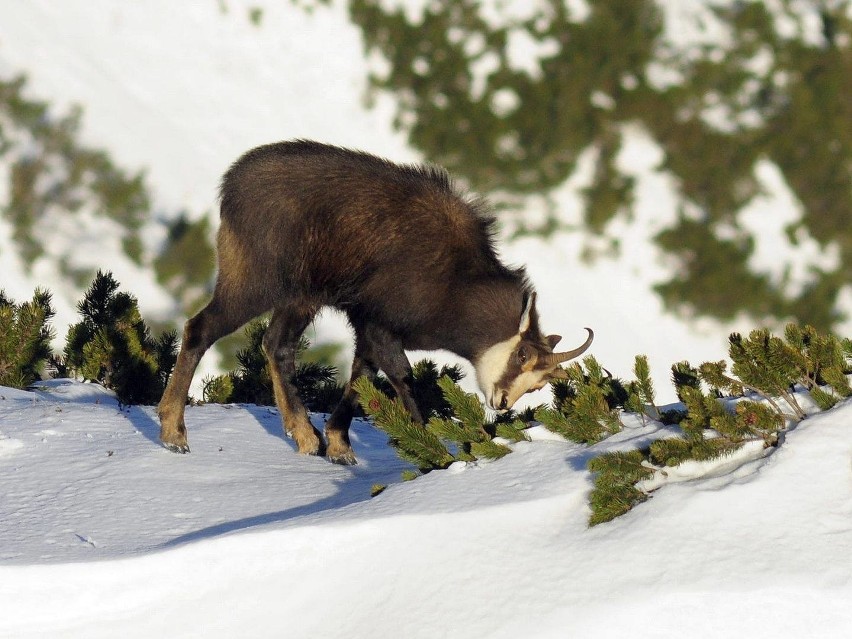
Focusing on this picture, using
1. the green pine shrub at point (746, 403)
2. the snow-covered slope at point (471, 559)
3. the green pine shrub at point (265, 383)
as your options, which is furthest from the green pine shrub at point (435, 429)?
the green pine shrub at point (265, 383)

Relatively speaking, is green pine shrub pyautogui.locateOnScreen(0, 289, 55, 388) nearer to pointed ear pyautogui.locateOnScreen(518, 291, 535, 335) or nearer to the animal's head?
the animal's head

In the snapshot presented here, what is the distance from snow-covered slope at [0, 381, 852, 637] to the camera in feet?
12.7

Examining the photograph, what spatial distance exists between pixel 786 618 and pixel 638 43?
1645 inches

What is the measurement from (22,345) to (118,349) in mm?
791

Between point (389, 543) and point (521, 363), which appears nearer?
point (389, 543)

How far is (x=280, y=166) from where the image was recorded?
268 inches

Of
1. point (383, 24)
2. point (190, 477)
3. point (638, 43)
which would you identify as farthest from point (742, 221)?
point (190, 477)

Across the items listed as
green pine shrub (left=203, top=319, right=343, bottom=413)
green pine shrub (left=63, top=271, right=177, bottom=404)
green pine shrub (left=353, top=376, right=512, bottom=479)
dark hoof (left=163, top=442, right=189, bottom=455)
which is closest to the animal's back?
dark hoof (left=163, top=442, right=189, bottom=455)

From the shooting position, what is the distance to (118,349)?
8617 millimetres

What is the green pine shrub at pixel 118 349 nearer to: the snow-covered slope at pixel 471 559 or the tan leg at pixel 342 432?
the tan leg at pixel 342 432

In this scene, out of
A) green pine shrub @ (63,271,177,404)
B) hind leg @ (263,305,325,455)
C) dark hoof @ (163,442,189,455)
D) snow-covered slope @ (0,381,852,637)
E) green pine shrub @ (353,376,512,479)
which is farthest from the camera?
green pine shrub @ (63,271,177,404)

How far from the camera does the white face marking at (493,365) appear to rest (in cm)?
679

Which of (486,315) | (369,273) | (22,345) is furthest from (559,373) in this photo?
(22,345)

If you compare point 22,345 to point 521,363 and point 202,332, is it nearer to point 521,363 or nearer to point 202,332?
point 202,332
